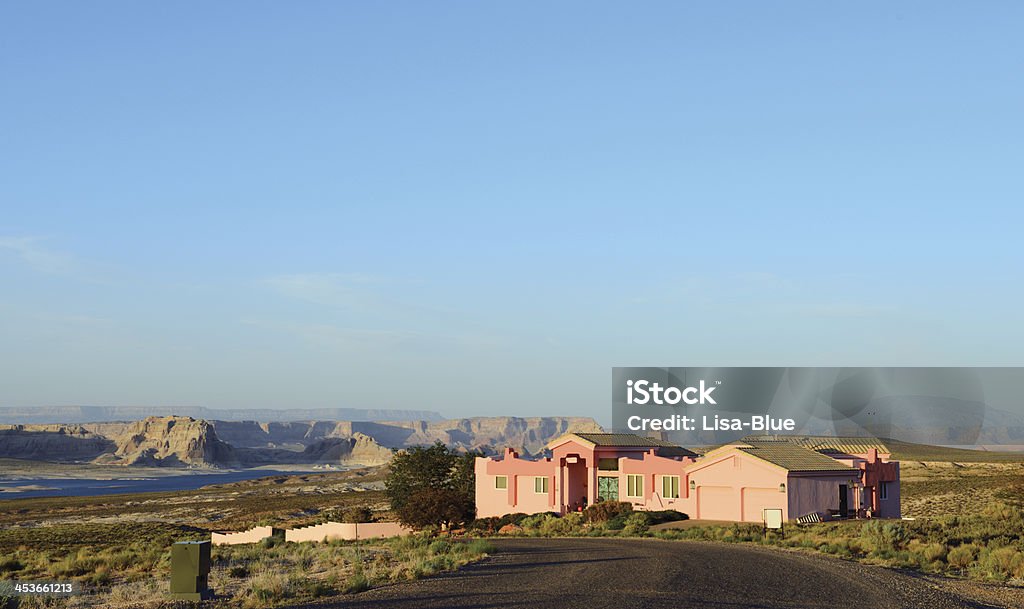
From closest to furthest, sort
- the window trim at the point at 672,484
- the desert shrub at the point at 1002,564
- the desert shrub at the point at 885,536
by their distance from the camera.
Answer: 1. the desert shrub at the point at 1002,564
2. the desert shrub at the point at 885,536
3. the window trim at the point at 672,484

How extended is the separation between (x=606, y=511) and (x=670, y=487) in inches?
146

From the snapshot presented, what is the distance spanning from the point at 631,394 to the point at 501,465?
24816 mm

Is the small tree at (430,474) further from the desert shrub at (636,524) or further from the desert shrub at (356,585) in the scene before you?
the desert shrub at (356,585)

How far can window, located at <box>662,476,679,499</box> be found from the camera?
170 ft

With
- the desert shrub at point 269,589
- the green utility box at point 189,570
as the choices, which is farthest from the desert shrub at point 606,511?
the green utility box at point 189,570

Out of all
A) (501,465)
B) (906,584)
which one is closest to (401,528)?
(501,465)

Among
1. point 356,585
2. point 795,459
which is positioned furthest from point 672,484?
point 356,585

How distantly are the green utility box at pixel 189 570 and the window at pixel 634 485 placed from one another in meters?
35.0

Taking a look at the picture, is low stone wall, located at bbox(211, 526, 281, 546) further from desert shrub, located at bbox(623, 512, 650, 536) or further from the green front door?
desert shrub, located at bbox(623, 512, 650, 536)

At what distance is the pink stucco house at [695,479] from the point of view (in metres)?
47.6

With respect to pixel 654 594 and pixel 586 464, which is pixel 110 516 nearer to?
pixel 586 464

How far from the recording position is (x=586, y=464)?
57.2 m

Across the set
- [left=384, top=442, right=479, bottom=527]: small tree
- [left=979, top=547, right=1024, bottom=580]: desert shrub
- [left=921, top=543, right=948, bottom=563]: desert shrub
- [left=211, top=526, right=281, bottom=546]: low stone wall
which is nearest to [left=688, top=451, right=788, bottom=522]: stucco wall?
[left=921, top=543, right=948, bottom=563]: desert shrub

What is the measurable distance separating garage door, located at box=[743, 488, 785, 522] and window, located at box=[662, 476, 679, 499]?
447 centimetres
